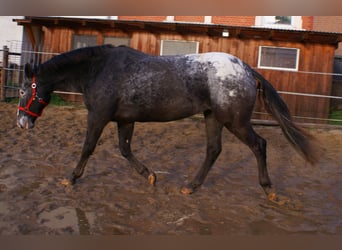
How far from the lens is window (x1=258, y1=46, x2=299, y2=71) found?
36.4 feet

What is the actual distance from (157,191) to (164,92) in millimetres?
1131

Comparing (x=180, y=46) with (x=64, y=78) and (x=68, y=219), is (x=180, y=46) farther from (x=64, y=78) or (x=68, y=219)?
(x=68, y=219)

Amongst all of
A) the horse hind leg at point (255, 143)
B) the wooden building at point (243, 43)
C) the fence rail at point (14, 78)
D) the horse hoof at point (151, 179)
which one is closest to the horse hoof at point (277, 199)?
the horse hind leg at point (255, 143)

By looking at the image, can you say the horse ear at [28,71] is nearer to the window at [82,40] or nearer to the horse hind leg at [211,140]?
the horse hind leg at [211,140]

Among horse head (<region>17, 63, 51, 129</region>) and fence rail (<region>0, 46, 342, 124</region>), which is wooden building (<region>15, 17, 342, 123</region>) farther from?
horse head (<region>17, 63, 51, 129</region>)

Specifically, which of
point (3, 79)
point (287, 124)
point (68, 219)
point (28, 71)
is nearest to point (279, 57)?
point (287, 124)

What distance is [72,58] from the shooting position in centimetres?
405

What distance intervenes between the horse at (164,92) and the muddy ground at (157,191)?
34 cm

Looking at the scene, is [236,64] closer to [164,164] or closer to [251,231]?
[251,231]

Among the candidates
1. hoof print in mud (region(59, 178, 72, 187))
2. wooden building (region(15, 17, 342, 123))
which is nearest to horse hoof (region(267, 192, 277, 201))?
hoof print in mud (region(59, 178, 72, 187))

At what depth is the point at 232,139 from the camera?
7148 mm

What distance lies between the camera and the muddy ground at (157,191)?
3006mm

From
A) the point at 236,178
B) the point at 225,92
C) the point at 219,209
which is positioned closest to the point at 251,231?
the point at 219,209

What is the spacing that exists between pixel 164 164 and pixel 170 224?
7.33ft
